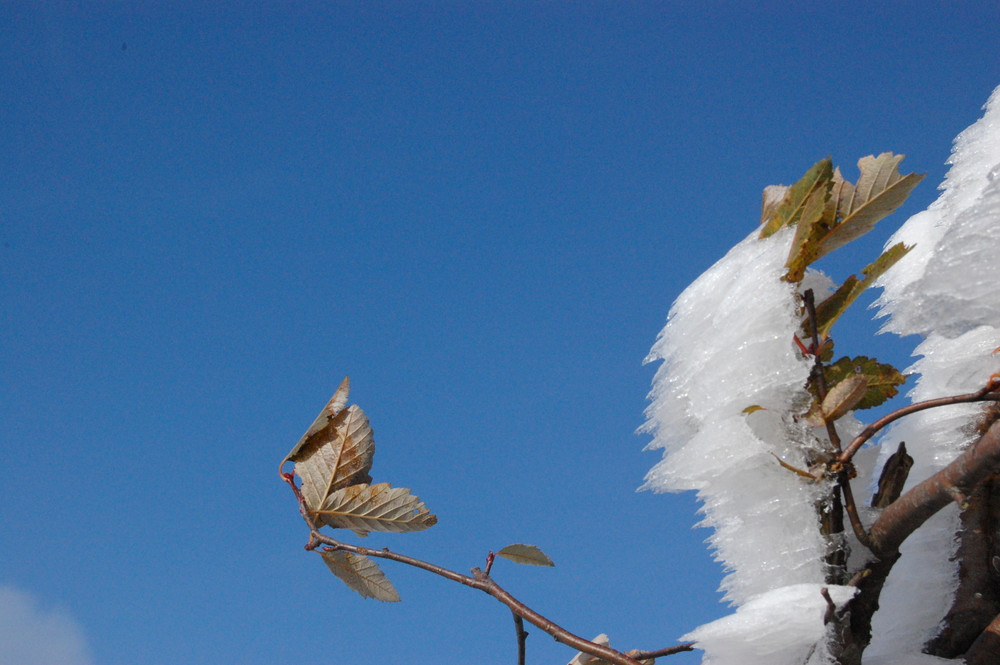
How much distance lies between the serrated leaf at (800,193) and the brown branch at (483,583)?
39 cm

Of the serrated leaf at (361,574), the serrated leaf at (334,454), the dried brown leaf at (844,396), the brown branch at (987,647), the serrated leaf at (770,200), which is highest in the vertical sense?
the serrated leaf at (770,200)

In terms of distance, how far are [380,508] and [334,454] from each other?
0.07 m

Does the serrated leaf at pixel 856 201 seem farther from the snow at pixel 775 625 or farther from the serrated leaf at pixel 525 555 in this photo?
the serrated leaf at pixel 525 555

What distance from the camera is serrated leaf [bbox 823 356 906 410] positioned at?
64 cm

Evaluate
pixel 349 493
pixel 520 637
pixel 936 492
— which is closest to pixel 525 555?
pixel 520 637

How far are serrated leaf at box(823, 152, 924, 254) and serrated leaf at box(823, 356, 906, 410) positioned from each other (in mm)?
101

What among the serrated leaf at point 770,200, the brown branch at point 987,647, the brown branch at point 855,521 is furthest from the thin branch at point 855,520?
the serrated leaf at point 770,200

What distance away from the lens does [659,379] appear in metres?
0.69

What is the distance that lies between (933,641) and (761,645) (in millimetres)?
237

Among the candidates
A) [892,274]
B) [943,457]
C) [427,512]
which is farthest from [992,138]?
[427,512]

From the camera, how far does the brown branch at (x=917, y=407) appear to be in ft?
1.87

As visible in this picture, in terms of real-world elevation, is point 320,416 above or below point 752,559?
above

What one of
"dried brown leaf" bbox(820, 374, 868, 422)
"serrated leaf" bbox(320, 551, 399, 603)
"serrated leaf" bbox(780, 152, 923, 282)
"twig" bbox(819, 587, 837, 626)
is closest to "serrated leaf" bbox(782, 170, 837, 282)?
"serrated leaf" bbox(780, 152, 923, 282)

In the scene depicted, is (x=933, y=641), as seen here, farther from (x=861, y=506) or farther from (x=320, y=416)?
(x=320, y=416)
